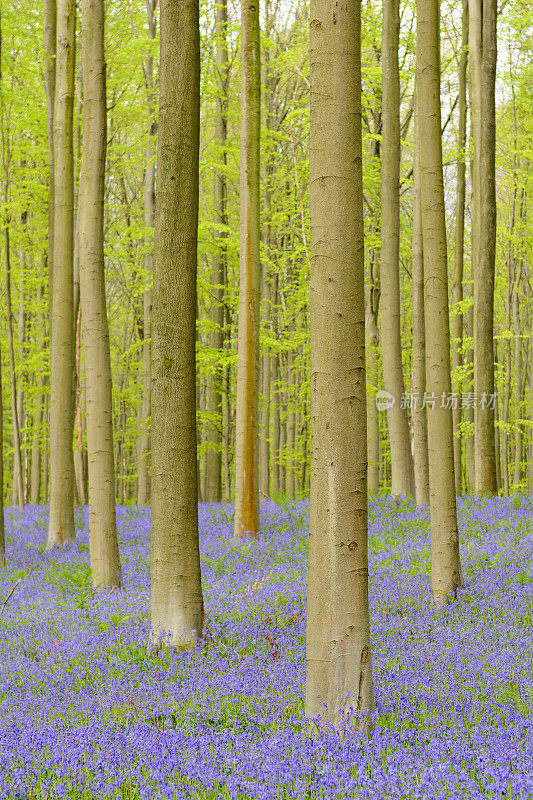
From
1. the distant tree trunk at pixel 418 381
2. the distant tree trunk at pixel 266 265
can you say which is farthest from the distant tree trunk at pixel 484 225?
the distant tree trunk at pixel 266 265

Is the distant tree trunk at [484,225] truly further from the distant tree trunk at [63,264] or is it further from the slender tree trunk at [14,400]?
the slender tree trunk at [14,400]

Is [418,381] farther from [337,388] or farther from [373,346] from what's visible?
[337,388]

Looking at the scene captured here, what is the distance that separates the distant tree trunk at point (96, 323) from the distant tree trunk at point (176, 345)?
2.68 m

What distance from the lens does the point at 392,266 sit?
1238 centimetres

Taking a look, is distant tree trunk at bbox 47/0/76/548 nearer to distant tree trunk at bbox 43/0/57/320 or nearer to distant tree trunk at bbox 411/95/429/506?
distant tree trunk at bbox 43/0/57/320

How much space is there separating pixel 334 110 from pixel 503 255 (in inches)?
963

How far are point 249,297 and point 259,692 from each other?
699cm

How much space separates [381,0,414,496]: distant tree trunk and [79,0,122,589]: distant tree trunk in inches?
214

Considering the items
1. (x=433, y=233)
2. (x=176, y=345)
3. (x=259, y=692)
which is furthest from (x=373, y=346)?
(x=259, y=692)

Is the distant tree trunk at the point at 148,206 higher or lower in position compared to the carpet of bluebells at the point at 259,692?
higher

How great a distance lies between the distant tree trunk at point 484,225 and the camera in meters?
11.8

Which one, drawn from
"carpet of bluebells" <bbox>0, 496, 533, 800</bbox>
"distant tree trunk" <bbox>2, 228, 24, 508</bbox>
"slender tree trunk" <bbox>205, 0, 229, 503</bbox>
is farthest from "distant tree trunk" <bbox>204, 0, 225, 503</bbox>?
"carpet of bluebells" <bbox>0, 496, 533, 800</bbox>

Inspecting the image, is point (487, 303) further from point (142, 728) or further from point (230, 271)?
point (230, 271)

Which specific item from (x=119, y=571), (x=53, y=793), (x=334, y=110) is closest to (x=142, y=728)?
(x=53, y=793)
